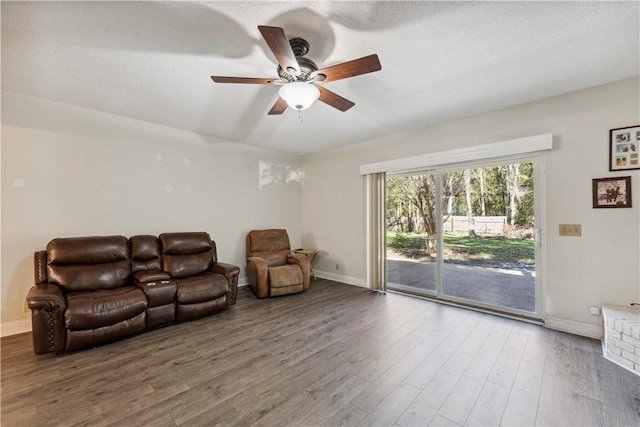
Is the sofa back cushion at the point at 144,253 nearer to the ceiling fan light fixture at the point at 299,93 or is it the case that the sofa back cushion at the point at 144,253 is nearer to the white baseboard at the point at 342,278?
the ceiling fan light fixture at the point at 299,93

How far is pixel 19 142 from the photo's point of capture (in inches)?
114

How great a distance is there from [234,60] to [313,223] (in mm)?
3671

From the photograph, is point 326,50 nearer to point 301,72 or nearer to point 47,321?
point 301,72

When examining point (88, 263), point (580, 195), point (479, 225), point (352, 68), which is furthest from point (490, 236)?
point (88, 263)

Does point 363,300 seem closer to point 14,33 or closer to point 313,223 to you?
point 313,223

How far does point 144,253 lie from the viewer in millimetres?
3400

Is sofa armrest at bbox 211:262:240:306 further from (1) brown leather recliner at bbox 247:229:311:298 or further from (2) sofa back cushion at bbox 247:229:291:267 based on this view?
(2) sofa back cushion at bbox 247:229:291:267

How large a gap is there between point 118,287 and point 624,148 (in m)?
5.54

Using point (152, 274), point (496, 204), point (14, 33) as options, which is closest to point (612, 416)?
point (496, 204)

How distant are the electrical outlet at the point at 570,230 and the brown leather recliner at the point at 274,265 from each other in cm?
331

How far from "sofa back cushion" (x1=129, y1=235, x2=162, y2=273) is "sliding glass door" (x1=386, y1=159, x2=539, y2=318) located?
3572 millimetres

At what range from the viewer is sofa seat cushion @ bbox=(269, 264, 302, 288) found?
Result: 4012 mm

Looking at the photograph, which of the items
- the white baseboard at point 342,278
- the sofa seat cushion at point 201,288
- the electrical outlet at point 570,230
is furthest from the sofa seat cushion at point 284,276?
the electrical outlet at point 570,230

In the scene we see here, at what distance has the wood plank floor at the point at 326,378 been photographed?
1.65 metres
